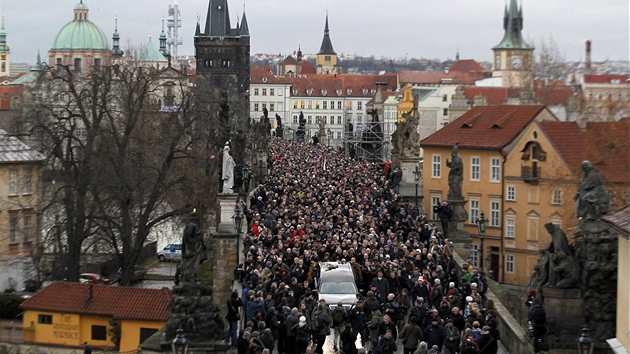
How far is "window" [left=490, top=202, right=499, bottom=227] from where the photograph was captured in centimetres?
4624

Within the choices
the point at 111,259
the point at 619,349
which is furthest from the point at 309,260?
the point at 111,259

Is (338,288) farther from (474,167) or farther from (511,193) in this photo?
(474,167)

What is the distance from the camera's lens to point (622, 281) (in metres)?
15.9

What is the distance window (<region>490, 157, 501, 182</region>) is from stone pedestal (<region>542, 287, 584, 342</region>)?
29114mm

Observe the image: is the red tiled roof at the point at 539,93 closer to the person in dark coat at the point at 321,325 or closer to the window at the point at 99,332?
the window at the point at 99,332

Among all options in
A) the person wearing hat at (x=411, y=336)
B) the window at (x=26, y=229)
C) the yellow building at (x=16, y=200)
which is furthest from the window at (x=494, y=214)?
the person wearing hat at (x=411, y=336)

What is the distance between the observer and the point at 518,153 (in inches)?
1769

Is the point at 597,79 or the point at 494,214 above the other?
the point at 597,79

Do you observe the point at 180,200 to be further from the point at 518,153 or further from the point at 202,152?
the point at 518,153

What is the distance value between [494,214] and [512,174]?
218cm

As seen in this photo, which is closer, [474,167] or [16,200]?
[16,200]

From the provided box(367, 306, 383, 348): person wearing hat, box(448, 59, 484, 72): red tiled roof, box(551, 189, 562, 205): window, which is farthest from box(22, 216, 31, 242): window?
box(448, 59, 484, 72): red tiled roof

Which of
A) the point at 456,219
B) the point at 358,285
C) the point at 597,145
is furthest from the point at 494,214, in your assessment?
the point at 358,285

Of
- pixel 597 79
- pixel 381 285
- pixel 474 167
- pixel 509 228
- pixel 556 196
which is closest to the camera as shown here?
pixel 381 285
